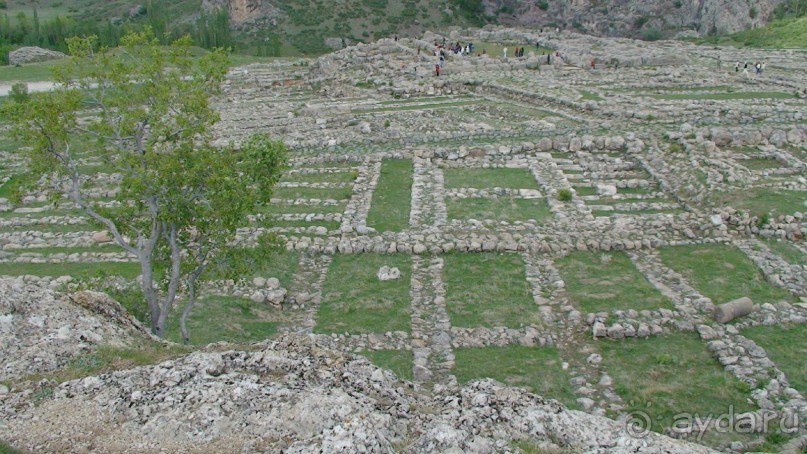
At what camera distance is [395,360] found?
11602 millimetres

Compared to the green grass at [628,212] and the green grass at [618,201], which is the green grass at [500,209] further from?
the green grass at [618,201]

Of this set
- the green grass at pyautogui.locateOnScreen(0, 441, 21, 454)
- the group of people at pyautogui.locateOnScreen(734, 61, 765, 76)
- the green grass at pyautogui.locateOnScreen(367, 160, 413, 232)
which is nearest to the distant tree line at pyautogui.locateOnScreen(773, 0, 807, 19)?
the group of people at pyautogui.locateOnScreen(734, 61, 765, 76)

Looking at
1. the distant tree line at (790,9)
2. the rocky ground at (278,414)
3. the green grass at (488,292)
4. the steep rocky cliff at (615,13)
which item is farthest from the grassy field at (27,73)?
the distant tree line at (790,9)

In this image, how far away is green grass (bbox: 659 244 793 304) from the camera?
13.3m

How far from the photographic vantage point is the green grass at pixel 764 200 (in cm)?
1722

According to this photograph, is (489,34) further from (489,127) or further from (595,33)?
(489,127)

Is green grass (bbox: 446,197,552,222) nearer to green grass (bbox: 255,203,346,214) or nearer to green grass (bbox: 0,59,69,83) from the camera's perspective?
green grass (bbox: 255,203,346,214)

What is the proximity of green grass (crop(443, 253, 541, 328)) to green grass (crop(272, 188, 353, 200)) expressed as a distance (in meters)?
5.67

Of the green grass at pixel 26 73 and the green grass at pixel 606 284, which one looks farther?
the green grass at pixel 26 73

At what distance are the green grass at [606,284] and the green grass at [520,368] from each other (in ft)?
6.76

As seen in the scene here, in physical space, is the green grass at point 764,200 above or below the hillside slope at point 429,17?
below

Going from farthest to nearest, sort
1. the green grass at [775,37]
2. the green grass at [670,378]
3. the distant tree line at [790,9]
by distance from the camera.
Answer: the distant tree line at [790,9] < the green grass at [775,37] < the green grass at [670,378]

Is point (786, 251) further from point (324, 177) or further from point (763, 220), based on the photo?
point (324, 177)

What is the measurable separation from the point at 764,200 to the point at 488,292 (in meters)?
9.45
